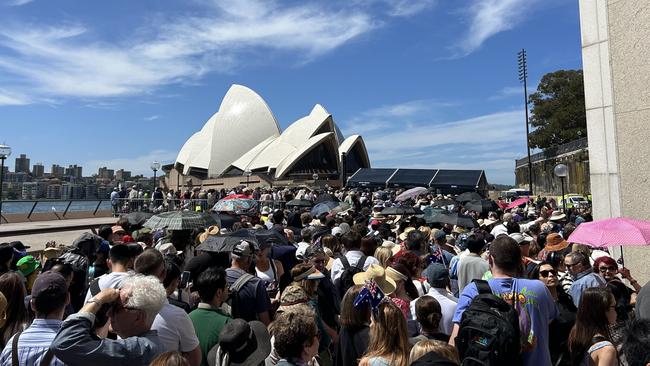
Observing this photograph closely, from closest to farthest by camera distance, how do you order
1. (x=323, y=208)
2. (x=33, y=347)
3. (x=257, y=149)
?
(x=33, y=347) → (x=323, y=208) → (x=257, y=149)

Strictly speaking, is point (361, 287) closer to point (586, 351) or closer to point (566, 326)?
point (586, 351)

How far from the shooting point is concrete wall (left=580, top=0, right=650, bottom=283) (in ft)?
22.4

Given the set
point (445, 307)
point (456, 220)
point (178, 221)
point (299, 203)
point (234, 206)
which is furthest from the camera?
point (299, 203)

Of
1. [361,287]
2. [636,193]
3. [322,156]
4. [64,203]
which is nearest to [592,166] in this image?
[636,193]

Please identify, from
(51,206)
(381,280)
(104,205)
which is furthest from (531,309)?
(104,205)

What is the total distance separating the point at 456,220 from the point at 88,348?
7.72m

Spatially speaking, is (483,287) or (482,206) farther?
(482,206)

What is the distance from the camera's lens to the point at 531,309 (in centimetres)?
262

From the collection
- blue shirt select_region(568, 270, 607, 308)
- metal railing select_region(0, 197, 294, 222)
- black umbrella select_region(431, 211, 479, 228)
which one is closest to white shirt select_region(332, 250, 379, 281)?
blue shirt select_region(568, 270, 607, 308)

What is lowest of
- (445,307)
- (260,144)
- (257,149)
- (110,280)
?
(445,307)

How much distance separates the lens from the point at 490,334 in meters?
2.25

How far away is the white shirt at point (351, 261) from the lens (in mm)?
4605

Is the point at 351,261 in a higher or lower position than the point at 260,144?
lower

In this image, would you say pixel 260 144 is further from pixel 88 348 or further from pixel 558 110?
pixel 88 348
